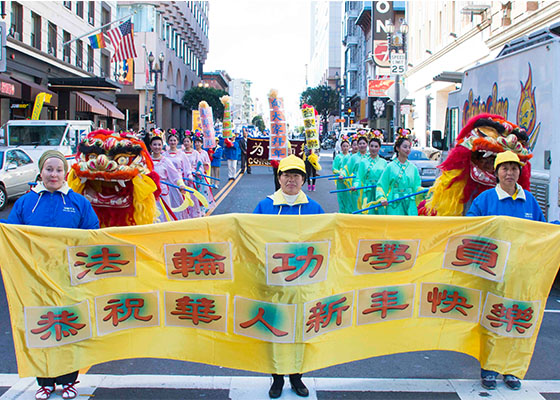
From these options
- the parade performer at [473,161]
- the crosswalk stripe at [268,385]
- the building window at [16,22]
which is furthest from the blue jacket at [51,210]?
the building window at [16,22]

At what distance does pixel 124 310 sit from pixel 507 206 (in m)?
3.11

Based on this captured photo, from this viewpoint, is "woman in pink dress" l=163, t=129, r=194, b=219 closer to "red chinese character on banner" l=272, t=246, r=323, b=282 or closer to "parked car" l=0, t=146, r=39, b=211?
"parked car" l=0, t=146, r=39, b=211

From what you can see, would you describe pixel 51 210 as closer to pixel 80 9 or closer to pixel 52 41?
pixel 52 41

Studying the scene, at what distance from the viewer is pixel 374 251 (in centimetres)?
444

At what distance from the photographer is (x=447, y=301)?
4566mm

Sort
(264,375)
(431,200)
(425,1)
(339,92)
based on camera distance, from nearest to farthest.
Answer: (264,375) → (431,200) → (425,1) → (339,92)

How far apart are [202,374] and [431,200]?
10.8ft

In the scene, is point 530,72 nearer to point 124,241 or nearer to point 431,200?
point 431,200

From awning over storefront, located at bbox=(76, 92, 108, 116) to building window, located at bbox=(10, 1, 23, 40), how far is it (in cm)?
721

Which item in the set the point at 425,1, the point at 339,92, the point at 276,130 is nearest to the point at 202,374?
the point at 276,130

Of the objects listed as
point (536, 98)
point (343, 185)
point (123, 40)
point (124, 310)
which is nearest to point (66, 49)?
point (123, 40)

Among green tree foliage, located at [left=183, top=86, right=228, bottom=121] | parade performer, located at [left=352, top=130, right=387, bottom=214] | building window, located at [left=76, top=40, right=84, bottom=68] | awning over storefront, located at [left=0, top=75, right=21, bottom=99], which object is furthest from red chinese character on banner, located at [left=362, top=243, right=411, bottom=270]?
green tree foliage, located at [left=183, top=86, right=228, bottom=121]

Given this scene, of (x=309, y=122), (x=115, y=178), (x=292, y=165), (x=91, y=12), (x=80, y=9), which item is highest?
(x=91, y=12)

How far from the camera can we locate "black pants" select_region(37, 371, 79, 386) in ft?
13.8
